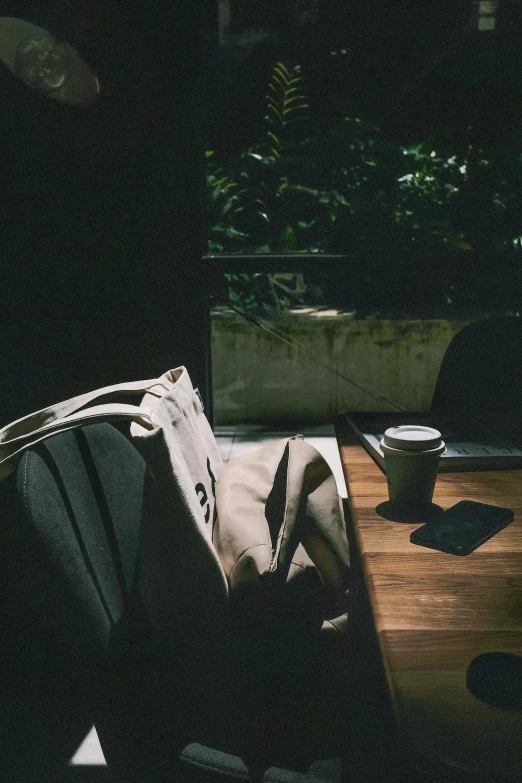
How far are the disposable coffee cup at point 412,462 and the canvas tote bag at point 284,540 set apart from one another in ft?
0.51

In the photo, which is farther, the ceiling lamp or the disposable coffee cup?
the ceiling lamp

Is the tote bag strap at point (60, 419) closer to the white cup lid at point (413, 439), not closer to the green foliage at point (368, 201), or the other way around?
the white cup lid at point (413, 439)

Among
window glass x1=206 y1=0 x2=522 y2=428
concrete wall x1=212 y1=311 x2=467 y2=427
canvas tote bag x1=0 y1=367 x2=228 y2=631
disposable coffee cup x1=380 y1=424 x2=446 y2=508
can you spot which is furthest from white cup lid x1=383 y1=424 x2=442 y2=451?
concrete wall x1=212 y1=311 x2=467 y2=427

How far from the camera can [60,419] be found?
2.50ft

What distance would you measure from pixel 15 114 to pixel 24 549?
1.33 metres

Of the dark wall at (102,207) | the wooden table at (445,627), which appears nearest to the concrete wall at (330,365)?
the dark wall at (102,207)

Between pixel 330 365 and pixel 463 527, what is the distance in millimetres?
2025

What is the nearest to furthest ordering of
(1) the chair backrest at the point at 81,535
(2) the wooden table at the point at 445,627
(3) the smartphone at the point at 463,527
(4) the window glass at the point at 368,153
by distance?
1. (2) the wooden table at the point at 445,627
2. (1) the chair backrest at the point at 81,535
3. (3) the smartphone at the point at 463,527
4. (4) the window glass at the point at 368,153

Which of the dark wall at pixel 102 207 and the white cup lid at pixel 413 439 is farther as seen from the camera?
the dark wall at pixel 102 207

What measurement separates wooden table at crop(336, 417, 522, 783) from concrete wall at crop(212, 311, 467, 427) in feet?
5.99

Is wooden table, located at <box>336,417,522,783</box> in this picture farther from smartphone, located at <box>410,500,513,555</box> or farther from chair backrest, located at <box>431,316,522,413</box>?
chair backrest, located at <box>431,316,522,413</box>

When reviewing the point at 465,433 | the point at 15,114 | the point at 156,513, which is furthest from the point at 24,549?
the point at 15,114

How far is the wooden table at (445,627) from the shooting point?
526mm

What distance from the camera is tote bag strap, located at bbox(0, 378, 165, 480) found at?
28.5 inches
